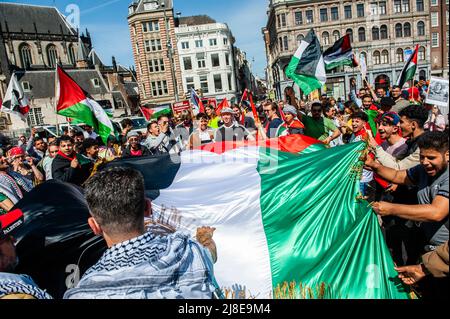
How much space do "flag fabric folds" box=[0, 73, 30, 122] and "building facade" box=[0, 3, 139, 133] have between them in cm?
4574

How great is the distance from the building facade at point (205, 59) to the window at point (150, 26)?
11.6 metres

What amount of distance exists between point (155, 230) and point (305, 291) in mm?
1388

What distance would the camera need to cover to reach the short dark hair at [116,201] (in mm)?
1798

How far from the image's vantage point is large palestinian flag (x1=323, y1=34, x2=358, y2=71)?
8.52 m

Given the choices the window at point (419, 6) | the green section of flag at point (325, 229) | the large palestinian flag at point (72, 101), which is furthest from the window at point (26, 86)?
the green section of flag at point (325, 229)

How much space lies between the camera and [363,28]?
47.8 m

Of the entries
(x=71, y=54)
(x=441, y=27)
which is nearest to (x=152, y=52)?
(x=71, y=54)

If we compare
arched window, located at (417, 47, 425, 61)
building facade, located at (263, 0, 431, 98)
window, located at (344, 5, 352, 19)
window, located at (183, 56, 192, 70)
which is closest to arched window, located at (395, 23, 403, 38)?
building facade, located at (263, 0, 431, 98)

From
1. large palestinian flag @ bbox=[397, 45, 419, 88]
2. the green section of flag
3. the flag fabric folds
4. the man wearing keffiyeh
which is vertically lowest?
the green section of flag

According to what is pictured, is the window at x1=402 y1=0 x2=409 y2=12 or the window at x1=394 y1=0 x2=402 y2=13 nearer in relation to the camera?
the window at x1=394 y1=0 x2=402 y2=13

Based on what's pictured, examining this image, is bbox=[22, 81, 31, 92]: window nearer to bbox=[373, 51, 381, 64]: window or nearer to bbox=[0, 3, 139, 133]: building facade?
bbox=[0, 3, 139, 133]: building facade

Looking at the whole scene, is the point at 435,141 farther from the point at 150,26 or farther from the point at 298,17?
the point at 298,17
